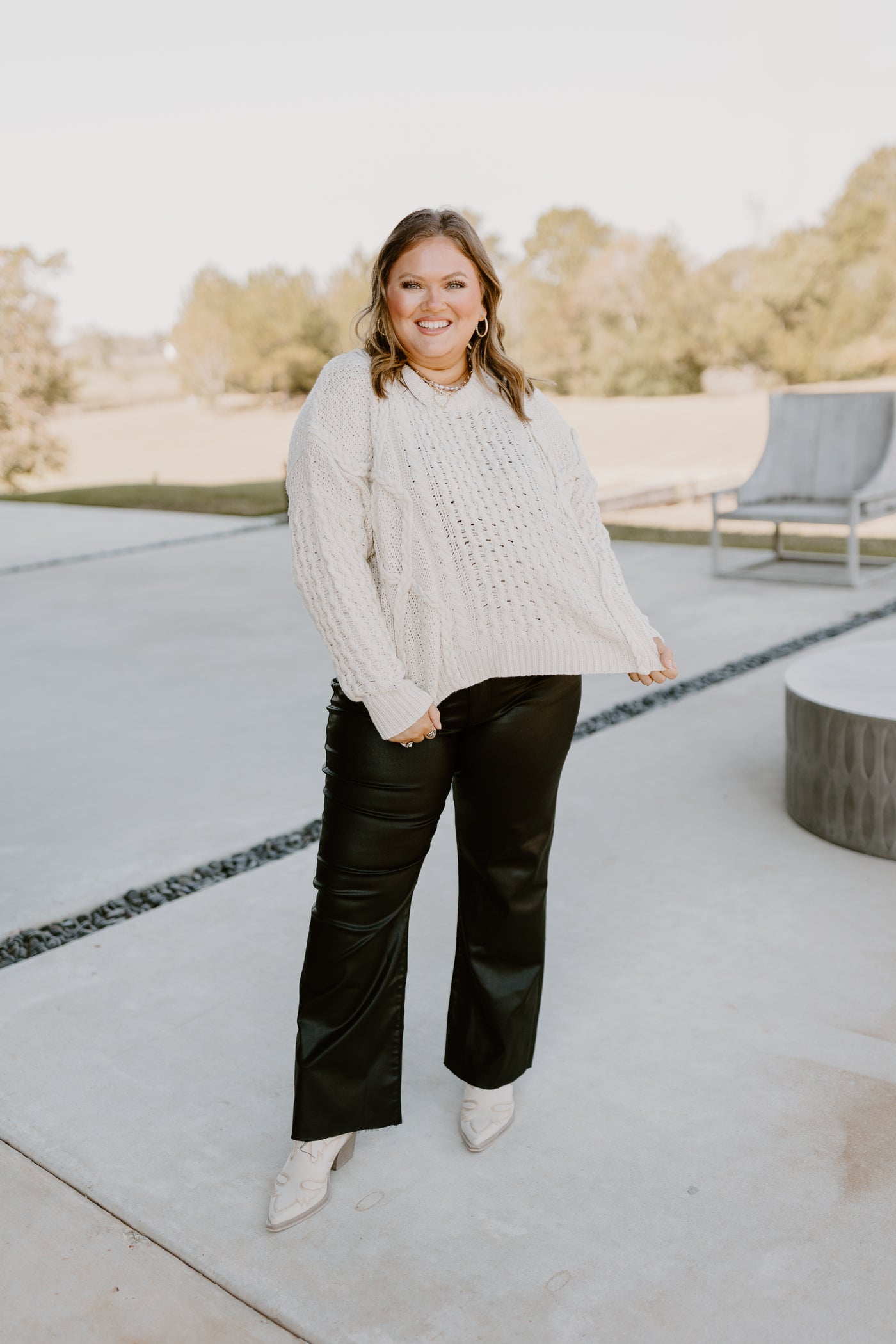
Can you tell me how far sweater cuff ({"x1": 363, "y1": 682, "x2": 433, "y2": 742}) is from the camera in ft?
5.41

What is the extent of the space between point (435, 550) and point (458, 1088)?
98cm

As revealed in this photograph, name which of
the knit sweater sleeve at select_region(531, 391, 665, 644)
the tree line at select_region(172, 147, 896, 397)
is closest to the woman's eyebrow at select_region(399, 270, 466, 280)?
the knit sweater sleeve at select_region(531, 391, 665, 644)

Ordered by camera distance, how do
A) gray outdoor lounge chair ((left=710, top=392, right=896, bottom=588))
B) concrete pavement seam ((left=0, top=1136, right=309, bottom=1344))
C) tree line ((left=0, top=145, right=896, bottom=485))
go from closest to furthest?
concrete pavement seam ((left=0, top=1136, right=309, bottom=1344))
gray outdoor lounge chair ((left=710, top=392, right=896, bottom=588))
tree line ((left=0, top=145, right=896, bottom=485))

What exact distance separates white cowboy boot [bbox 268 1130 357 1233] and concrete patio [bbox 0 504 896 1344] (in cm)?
3

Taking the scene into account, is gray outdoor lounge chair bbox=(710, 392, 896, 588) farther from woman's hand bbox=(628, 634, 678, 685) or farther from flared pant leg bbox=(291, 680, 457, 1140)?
flared pant leg bbox=(291, 680, 457, 1140)

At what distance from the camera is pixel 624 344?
133ft

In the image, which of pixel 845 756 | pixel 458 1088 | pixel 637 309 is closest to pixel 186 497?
pixel 845 756

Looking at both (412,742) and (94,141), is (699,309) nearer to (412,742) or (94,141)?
(94,141)

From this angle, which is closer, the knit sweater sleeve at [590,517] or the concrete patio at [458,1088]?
the concrete patio at [458,1088]

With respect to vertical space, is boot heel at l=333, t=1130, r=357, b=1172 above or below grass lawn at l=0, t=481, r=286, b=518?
above

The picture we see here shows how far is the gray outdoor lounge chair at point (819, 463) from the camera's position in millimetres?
6840

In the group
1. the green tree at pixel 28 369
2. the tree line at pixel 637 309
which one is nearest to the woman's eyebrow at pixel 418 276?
the green tree at pixel 28 369

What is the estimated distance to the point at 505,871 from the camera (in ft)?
6.23

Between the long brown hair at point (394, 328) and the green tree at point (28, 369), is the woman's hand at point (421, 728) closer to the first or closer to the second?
the long brown hair at point (394, 328)
